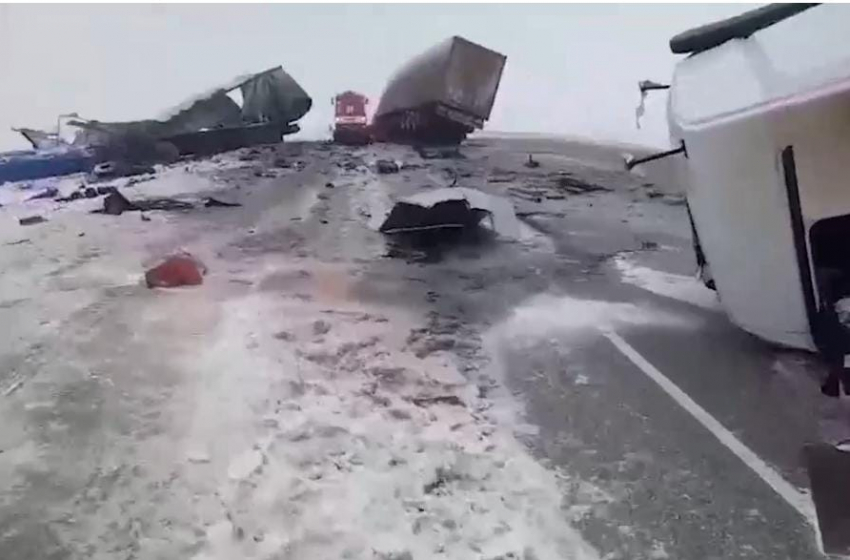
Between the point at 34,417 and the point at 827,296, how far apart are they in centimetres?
310

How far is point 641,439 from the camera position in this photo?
3389 mm

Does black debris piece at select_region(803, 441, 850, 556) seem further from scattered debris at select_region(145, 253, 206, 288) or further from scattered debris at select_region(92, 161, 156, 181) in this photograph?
scattered debris at select_region(92, 161, 156, 181)

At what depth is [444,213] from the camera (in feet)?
23.3

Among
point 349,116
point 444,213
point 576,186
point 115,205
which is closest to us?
point 444,213

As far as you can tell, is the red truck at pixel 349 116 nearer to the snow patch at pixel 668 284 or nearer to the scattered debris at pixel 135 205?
the scattered debris at pixel 135 205

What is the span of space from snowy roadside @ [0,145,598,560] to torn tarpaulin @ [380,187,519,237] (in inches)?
71.6

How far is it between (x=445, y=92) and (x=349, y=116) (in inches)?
114

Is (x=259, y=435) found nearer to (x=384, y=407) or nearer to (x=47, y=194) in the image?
(x=384, y=407)

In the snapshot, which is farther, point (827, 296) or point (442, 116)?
point (442, 116)

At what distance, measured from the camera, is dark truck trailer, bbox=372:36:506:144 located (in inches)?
479

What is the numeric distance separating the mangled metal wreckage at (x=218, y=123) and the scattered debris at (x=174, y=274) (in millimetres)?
6318

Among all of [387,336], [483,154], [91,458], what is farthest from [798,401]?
[483,154]

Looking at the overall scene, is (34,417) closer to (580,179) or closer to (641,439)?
(641,439)

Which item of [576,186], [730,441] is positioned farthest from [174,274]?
[576,186]
